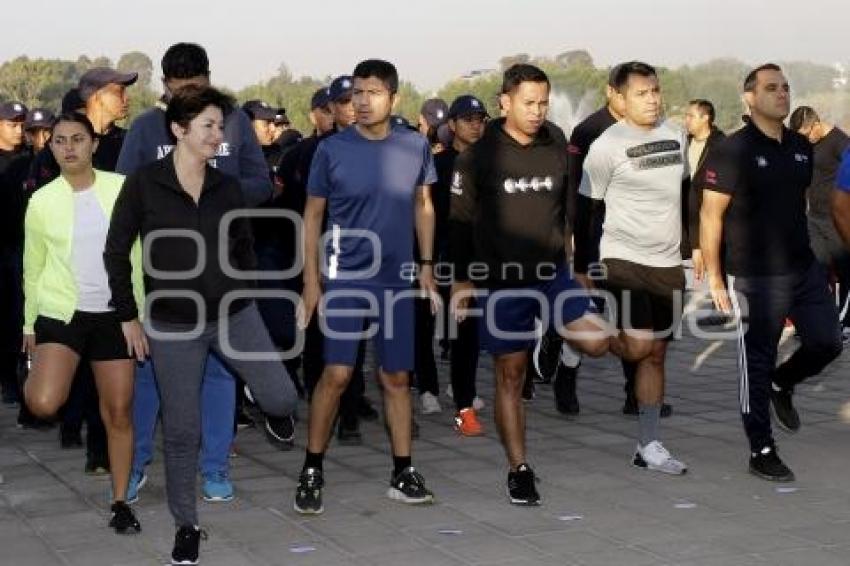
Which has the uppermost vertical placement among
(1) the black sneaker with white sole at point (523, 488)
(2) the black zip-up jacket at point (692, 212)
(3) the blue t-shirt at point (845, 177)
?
(3) the blue t-shirt at point (845, 177)

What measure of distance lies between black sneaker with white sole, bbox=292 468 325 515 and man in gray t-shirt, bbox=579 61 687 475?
5.91 ft

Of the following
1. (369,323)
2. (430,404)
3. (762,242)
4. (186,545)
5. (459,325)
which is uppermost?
(762,242)

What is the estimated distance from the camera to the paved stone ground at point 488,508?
5926 millimetres

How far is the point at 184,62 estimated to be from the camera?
6977 mm

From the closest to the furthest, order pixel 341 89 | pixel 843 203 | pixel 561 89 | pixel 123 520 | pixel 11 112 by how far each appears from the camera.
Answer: pixel 123 520, pixel 843 203, pixel 341 89, pixel 11 112, pixel 561 89

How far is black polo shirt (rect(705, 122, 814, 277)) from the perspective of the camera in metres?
7.27

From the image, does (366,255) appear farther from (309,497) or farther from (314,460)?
(309,497)

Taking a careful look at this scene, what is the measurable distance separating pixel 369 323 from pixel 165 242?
1336 mm

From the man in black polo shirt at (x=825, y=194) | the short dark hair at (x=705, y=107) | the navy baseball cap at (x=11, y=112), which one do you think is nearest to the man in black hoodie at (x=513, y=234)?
the navy baseball cap at (x=11, y=112)

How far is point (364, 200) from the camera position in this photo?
679 cm

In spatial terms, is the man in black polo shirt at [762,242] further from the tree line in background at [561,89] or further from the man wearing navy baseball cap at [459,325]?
the tree line in background at [561,89]

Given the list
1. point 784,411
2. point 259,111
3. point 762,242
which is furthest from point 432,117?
point 762,242

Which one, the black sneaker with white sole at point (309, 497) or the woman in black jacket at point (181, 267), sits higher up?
the woman in black jacket at point (181, 267)

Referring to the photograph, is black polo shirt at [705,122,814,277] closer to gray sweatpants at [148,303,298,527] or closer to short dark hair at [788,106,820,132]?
gray sweatpants at [148,303,298,527]
